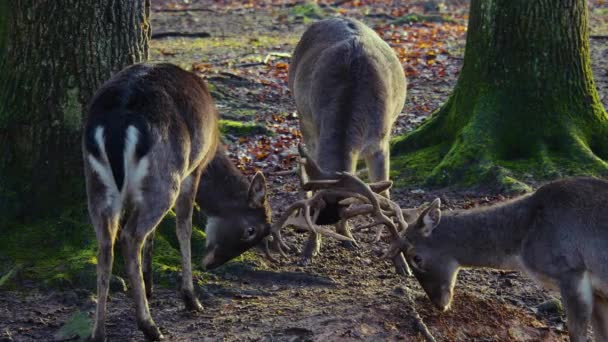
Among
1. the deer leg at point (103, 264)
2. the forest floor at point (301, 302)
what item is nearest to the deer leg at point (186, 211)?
the forest floor at point (301, 302)

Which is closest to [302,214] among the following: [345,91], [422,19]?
[345,91]

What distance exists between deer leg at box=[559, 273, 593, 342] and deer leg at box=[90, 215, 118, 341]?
2.97 meters

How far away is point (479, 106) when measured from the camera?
10.7 m

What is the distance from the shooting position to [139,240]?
6.91 m

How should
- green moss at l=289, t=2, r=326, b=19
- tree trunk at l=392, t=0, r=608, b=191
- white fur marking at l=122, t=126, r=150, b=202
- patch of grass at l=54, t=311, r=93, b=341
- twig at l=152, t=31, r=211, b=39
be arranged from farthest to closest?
green moss at l=289, t=2, r=326, b=19 < twig at l=152, t=31, r=211, b=39 < tree trunk at l=392, t=0, r=608, b=191 < patch of grass at l=54, t=311, r=93, b=341 < white fur marking at l=122, t=126, r=150, b=202

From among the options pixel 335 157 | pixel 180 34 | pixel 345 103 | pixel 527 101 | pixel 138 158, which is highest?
pixel 138 158

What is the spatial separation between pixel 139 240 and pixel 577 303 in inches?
113

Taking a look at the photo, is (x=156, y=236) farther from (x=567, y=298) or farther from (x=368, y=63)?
(x=567, y=298)

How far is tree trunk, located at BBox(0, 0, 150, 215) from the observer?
8.17 meters

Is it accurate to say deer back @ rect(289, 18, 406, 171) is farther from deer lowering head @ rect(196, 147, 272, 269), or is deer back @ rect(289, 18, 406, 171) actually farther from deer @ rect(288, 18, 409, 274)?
deer lowering head @ rect(196, 147, 272, 269)

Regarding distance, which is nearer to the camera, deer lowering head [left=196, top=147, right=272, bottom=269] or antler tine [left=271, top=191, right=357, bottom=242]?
antler tine [left=271, top=191, right=357, bottom=242]

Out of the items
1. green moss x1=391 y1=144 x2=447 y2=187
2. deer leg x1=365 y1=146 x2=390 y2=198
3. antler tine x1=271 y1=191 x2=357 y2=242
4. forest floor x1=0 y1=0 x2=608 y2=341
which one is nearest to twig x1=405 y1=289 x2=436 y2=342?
forest floor x1=0 y1=0 x2=608 y2=341

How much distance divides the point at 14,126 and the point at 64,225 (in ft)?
2.86

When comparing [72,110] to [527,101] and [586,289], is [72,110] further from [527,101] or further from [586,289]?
[527,101]
